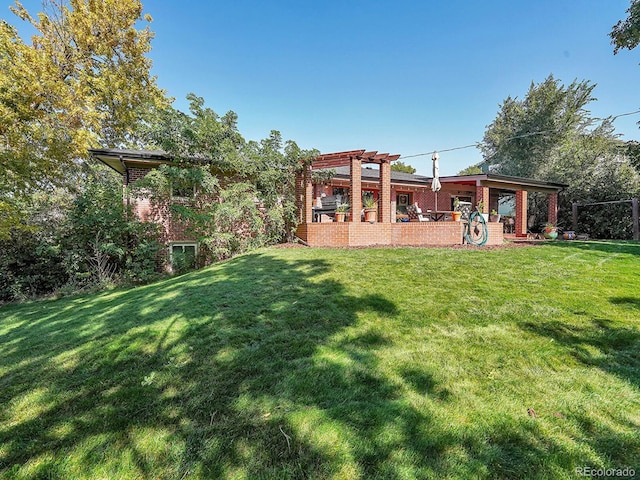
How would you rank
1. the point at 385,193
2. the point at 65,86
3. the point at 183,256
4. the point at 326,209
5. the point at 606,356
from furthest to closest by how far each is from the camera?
the point at 326,209
the point at 65,86
the point at 183,256
the point at 385,193
the point at 606,356

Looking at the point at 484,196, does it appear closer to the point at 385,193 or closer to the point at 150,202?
the point at 385,193

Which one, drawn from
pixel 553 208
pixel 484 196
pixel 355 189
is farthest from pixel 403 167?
A: pixel 355 189

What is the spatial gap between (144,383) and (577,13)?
1702 centimetres

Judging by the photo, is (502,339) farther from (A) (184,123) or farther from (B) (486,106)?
(B) (486,106)

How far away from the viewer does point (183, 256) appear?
385 inches

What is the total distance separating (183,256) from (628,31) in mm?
17402

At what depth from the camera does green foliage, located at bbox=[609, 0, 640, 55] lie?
9.99 metres

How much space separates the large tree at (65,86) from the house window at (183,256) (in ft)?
13.6

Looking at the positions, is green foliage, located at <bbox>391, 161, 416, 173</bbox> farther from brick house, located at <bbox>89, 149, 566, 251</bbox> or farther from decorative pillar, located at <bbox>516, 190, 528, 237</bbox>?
brick house, located at <bbox>89, 149, 566, 251</bbox>

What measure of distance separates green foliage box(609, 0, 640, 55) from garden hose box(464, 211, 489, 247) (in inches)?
340

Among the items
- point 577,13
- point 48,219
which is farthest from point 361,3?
point 48,219

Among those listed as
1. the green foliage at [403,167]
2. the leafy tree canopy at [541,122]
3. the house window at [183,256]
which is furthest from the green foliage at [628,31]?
the green foliage at [403,167]

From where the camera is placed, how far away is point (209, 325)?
12.1ft

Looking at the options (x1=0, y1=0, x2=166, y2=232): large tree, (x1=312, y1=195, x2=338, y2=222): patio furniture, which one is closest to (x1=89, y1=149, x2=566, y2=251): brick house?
(x1=312, y1=195, x2=338, y2=222): patio furniture
